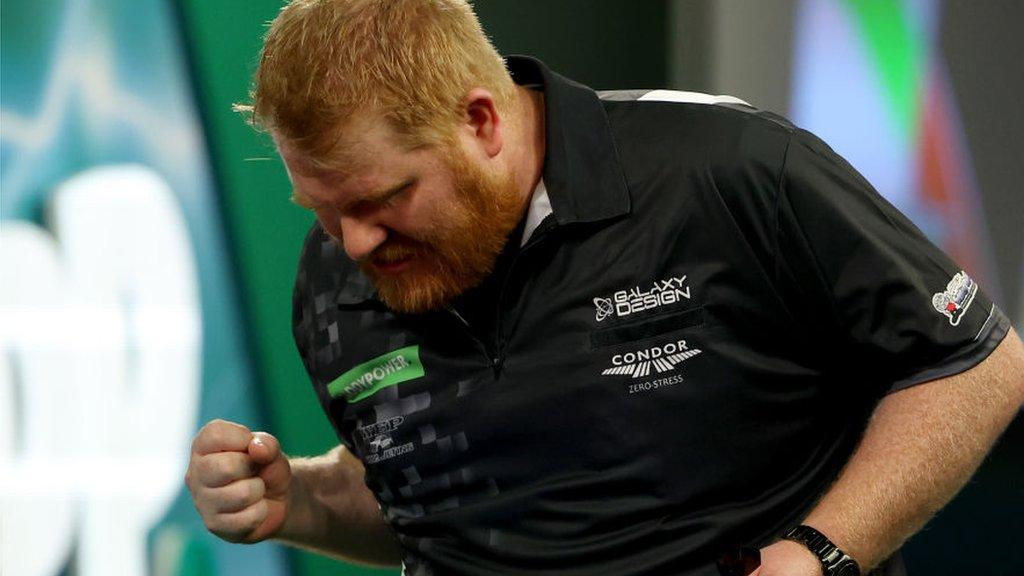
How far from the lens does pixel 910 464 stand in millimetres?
1329

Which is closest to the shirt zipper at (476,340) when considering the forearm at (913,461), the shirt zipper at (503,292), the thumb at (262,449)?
the shirt zipper at (503,292)

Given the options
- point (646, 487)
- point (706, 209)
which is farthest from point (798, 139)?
Answer: point (646, 487)

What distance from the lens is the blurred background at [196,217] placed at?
7.73 feet

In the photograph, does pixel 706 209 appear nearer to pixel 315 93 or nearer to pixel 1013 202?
pixel 315 93

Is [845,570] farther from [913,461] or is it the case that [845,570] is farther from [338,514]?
[338,514]

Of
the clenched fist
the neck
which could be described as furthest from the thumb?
the neck

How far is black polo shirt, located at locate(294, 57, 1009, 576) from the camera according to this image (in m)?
1.36

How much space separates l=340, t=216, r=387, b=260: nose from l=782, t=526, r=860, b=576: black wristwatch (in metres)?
0.52

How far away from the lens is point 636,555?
1.45 metres

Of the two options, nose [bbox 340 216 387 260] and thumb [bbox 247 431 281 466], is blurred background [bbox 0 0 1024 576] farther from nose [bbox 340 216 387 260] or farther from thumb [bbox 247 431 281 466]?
nose [bbox 340 216 387 260]

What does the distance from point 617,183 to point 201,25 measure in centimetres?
122

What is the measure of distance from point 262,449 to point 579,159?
0.49m

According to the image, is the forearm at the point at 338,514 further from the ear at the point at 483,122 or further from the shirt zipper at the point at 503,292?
the ear at the point at 483,122

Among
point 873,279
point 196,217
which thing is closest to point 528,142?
point 873,279
